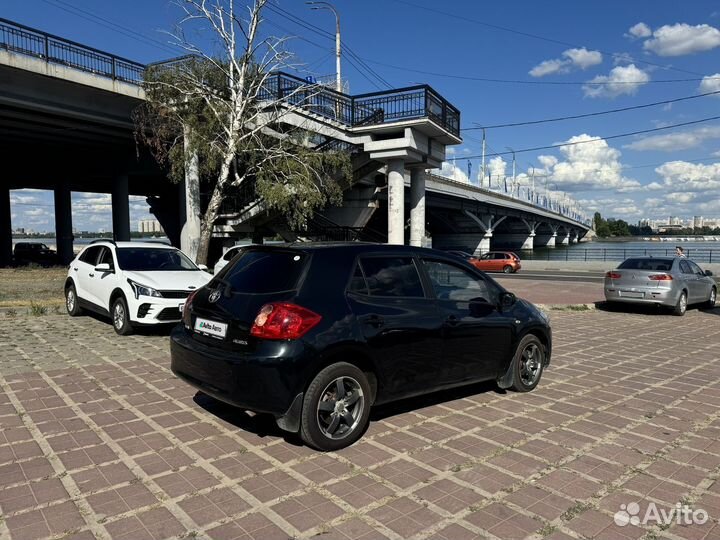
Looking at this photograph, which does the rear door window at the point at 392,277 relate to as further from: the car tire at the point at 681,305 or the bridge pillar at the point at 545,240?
the bridge pillar at the point at 545,240

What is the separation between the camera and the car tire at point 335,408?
3828 mm

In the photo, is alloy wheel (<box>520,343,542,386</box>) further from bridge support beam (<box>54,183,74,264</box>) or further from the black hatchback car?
bridge support beam (<box>54,183,74,264</box>)

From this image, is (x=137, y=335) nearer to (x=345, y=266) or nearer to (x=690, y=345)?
(x=345, y=266)

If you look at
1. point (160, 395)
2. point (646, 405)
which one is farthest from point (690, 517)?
point (160, 395)

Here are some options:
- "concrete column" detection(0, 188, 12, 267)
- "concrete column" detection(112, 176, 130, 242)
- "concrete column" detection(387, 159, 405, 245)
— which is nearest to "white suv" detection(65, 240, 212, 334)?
"concrete column" detection(387, 159, 405, 245)

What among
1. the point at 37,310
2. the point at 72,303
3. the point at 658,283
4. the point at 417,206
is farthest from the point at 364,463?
the point at 417,206

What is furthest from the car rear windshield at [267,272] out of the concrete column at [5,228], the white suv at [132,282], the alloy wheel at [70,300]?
the concrete column at [5,228]

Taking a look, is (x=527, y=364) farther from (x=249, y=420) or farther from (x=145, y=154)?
(x=145, y=154)

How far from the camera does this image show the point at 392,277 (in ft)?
14.9

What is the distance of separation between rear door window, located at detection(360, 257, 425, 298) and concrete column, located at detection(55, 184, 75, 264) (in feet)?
137

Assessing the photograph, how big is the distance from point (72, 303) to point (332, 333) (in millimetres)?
8402

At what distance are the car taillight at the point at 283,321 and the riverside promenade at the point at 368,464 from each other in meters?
0.93

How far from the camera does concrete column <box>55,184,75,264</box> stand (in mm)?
40594

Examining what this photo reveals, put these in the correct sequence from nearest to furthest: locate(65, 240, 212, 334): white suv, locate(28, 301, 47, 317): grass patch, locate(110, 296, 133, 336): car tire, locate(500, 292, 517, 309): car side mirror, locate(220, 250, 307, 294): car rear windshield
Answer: locate(220, 250, 307, 294): car rear windshield
locate(500, 292, 517, 309): car side mirror
locate(65, 240, 212, 334): white suv
locate(110, 296, 133, 336): car tire
locate(28, 301, 47, 317): grass patch
